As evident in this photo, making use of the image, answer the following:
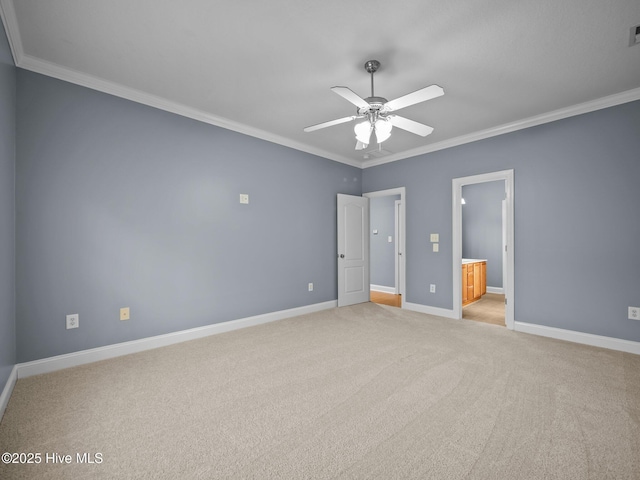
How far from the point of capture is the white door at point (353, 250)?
17.0 feet

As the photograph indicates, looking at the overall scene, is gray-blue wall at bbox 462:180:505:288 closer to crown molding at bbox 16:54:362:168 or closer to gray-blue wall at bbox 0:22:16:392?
crown molding at bbox 16:54:362:168

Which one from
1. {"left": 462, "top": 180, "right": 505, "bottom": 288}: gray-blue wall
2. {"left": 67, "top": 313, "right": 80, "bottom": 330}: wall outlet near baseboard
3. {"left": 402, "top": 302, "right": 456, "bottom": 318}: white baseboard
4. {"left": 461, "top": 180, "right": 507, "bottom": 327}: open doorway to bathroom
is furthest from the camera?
{"left": 462, "top": 180, "right": 505, "bottom": 288}: gray-blue wall

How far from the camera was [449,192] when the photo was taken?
449cm

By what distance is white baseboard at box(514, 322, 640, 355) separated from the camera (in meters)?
3.04

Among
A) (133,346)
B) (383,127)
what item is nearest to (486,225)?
(383,127)

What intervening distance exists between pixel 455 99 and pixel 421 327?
2.74m

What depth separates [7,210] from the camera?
7.26 feet

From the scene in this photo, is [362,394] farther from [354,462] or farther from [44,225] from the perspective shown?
[44,225]

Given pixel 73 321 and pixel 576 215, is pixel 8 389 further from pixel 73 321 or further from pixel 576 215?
pixel 576 215

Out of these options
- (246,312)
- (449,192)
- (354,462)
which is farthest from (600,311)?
(246,312)

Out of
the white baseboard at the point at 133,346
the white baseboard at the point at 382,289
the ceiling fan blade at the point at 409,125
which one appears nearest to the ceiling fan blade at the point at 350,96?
the ceiling fan blade at the point at 409,125

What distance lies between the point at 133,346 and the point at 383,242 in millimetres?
5206

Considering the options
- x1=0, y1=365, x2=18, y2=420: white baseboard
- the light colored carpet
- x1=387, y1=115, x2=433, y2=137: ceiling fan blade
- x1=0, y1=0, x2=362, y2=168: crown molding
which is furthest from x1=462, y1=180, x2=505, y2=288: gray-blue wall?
x1=0, y1=365, x2=18, y2=420: white baseboard

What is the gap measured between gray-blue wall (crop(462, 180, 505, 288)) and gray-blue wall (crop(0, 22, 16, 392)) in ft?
23.2
